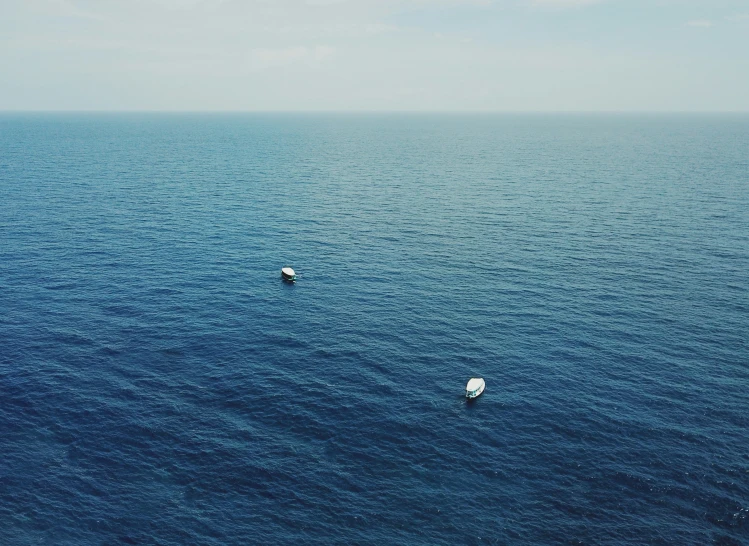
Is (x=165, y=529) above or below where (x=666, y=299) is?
below

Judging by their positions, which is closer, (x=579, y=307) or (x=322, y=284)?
(x=579, y=307)

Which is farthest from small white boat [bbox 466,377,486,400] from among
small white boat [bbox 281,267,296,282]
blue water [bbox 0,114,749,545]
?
small white boat [bbox 281,267,296,282]

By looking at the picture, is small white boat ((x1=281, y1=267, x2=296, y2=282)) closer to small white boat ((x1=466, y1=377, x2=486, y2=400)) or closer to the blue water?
the blue water

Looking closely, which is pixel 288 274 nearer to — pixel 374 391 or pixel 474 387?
pixel 374 391

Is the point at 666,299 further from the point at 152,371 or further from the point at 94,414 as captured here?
the point at 94,414

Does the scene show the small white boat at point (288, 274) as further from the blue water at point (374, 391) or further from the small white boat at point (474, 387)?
the small white boat at point (474, 387)

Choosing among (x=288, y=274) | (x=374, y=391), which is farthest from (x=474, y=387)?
(x=288, y=274)

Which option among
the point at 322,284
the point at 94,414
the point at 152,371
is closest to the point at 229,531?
the point at 94,414
